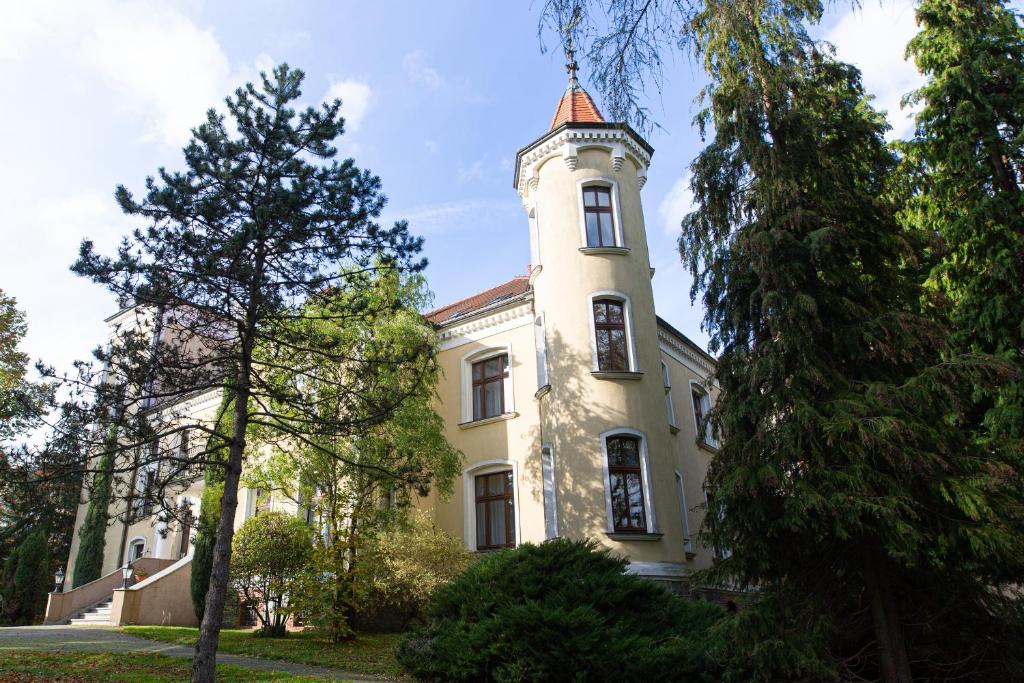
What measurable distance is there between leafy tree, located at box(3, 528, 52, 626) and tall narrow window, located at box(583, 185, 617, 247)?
21786mm

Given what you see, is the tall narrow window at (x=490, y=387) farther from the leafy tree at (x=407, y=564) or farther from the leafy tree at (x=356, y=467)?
the leafy tree at (x=407, y=564)

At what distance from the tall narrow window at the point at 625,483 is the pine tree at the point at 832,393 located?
22.6 ft

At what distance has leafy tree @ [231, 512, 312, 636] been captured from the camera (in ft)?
47.7

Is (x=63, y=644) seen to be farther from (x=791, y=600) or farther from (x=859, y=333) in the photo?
(x=859, y=333)

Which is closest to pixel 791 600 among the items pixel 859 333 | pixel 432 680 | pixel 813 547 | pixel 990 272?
pixel 813 547

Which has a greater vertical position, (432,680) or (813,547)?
(813,547)

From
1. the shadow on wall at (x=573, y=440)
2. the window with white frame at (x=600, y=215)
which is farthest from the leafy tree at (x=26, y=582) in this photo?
the window with white frame at (x=600, y=215)

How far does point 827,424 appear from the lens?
712 centimetres

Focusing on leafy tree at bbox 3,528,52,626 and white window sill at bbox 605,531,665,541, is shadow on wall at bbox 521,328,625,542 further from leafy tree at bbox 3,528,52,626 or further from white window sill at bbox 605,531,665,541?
leafy tree at bbox 3,528,52,626

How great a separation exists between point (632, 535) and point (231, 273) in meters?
9.88

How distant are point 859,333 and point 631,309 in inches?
347

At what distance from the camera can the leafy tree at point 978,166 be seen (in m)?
12.1

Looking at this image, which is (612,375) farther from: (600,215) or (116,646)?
(116,646)

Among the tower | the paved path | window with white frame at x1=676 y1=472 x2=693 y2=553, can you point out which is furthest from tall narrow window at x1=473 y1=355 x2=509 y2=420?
the paved path
